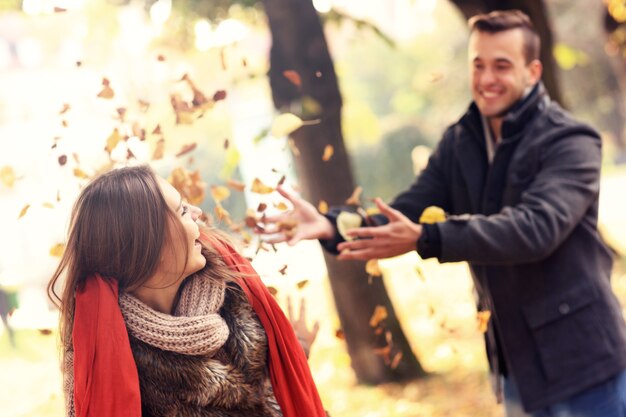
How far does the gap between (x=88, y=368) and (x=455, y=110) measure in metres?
18.7

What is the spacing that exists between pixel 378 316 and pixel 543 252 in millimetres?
2469

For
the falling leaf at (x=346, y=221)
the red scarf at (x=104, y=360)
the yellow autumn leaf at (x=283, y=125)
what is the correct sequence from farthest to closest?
1. the yellow autumn leaf at (x=283, y=125)
2. the falling leaf at (x=346, y=221)
3. the red scarf at (x=104, y=360)

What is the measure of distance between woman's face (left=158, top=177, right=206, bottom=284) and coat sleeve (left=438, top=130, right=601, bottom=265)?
91 cm

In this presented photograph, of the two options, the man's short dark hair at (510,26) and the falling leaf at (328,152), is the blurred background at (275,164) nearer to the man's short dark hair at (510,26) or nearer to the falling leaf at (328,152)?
the falling leaf at (328,152)

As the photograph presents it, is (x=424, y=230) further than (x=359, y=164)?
No

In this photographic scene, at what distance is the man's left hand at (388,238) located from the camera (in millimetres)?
2727

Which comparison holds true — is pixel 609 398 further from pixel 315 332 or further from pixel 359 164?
pixel 359 164

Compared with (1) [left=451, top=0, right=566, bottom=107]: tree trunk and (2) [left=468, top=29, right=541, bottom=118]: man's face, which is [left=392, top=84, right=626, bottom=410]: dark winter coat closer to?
(2) [left=468, top=29, right=541, bottom=118]: man's face

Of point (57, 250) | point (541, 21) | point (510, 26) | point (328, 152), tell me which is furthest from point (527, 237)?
point (541, 21)

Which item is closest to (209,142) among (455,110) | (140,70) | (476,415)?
(140,70)

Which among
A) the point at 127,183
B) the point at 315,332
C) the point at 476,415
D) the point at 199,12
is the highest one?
the point at 199,12

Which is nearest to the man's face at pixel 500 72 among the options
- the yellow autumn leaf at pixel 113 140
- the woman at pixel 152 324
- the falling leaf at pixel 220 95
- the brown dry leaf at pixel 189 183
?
the falling leaf at pixel 220 95

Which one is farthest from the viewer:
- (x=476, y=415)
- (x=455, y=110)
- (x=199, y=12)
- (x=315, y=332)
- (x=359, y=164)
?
(x=455, y=110)

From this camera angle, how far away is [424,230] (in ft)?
9.00
